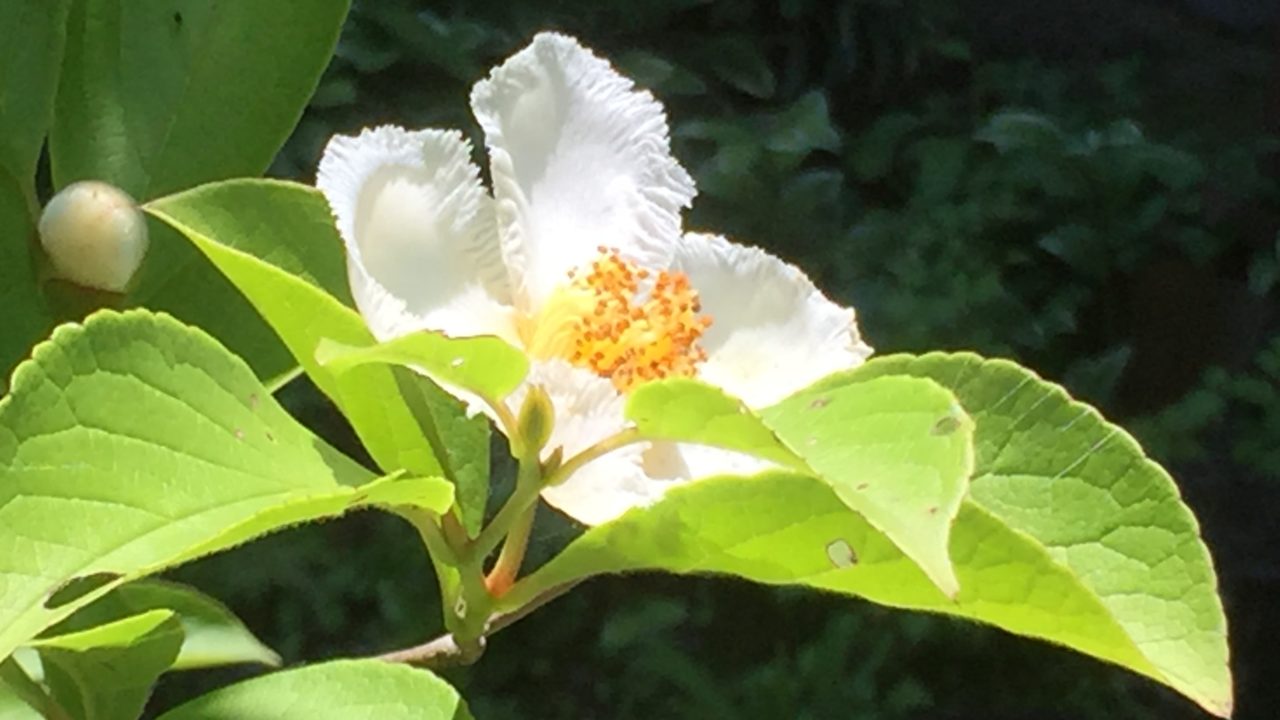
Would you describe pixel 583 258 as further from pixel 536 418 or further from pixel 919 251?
pixel 919 251

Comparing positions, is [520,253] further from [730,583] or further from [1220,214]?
[1220,214]

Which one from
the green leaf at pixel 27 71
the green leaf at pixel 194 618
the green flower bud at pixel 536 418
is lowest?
the green leaf at pixel 194 618

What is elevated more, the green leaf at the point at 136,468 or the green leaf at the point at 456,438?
the green leaf at the point at 136,468

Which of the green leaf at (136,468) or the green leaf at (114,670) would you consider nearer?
the green leaf at (136,468)

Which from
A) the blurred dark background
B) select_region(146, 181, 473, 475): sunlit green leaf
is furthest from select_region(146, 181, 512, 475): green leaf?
the blurred dark background

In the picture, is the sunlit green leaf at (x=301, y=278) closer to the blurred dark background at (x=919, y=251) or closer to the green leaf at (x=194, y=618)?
the green leaf at (x=194, y=618)

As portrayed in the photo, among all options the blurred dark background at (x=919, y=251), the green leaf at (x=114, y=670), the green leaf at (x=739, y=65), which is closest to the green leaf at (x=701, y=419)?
the green leaf at (x=114, y=670)
